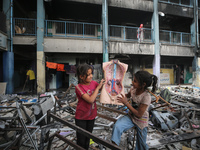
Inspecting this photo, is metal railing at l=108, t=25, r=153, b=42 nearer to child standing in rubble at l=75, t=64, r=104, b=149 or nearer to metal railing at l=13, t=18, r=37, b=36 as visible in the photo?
metal railing at l=13, t=18, r=37, b=36

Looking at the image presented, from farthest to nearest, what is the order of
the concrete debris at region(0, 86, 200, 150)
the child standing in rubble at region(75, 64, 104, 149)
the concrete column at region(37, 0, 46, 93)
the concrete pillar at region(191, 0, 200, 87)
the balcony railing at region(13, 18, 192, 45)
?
the concrete pillar at region(191, 0, 200, 87)
the balcony railing at region(13, 18, 192, 45)
the concrete column at region(37, 0, 46, 93)
the concrete debris at region(0, 86, 200, 150)
the child standing in rubble at region(75, 64, 104, 149)

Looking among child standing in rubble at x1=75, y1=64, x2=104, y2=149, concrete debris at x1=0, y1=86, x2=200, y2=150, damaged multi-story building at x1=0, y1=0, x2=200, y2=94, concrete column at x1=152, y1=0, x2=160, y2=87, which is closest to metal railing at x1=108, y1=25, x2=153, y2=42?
damaged multi-story building at x1=0, y1=0, x2=200, y2=94

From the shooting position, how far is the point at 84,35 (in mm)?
8766

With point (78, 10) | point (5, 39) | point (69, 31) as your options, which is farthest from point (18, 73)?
point (78, 10)

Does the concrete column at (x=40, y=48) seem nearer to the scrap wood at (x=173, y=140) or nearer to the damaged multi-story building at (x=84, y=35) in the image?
the damaged multi-story building at (x=84, y=35)

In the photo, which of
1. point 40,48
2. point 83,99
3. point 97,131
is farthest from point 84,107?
point 40,48

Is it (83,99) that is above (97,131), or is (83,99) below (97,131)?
above

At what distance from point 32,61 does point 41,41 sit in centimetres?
491

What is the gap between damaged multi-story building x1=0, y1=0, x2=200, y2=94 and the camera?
21.5 feet

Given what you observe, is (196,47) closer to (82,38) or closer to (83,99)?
(82,38)

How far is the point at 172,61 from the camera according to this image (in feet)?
37.5

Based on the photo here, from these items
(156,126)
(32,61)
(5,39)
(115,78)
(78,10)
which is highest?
(78,10)

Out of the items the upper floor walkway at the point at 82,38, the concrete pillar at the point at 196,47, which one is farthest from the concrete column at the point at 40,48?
the concrete pillar at the point at 196,47

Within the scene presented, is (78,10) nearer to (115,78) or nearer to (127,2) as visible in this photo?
(127,2)
